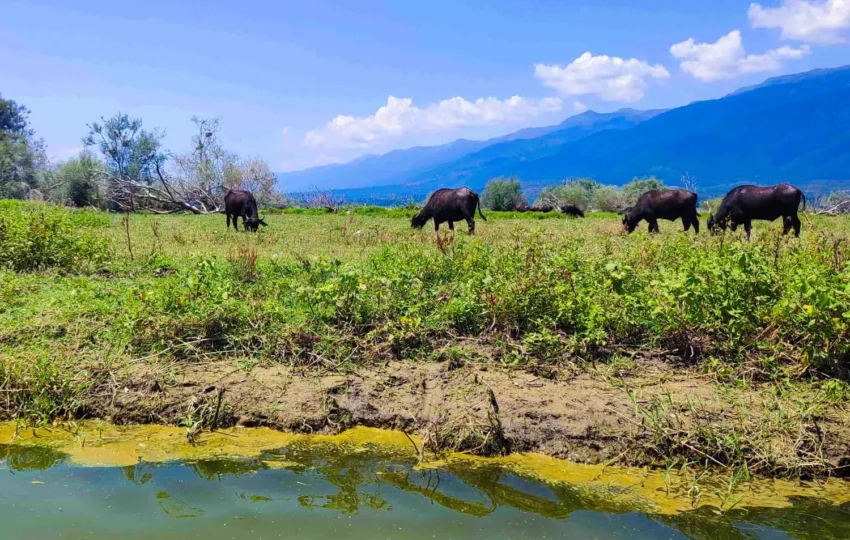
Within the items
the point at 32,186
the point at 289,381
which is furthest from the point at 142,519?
the point at 32,186

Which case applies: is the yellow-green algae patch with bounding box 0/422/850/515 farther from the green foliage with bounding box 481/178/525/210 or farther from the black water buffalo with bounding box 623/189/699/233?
the green foliage with bounding box 481/178/525/210

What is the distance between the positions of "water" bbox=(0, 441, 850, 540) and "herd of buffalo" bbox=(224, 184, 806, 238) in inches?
429

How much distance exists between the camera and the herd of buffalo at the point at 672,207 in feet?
46.1

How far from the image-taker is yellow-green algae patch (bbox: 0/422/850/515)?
3674 millimetres

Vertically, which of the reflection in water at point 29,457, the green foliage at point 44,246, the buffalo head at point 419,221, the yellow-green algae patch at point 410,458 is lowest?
the yellow-green algae patch at point 410,458

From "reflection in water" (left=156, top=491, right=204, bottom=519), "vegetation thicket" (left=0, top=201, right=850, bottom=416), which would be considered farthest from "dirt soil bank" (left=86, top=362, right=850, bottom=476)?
"reflection in water" (left=156, top=491, right=204, bottom=519)

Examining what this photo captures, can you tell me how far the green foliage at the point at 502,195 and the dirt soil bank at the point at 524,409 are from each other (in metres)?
38.8

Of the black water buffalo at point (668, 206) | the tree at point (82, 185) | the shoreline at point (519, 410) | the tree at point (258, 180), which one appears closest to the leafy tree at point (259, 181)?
the tree at point (258, 180)

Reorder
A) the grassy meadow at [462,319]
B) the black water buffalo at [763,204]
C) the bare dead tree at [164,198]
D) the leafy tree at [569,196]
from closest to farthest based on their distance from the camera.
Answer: the grassy meadow at [462,319]
the black water buffalo at [763,204]
the bare dead tree at [164,198]
the leafy tree at [569,196]

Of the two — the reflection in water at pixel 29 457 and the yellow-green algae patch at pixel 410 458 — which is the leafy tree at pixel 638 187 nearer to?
the yellow-green algae patch at pixel 410 458

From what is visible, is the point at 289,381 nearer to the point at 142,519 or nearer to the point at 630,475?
the point at 142,519

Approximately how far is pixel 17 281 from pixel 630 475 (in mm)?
6527

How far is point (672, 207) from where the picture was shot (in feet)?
53.0

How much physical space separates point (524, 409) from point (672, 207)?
1305 centimetres
